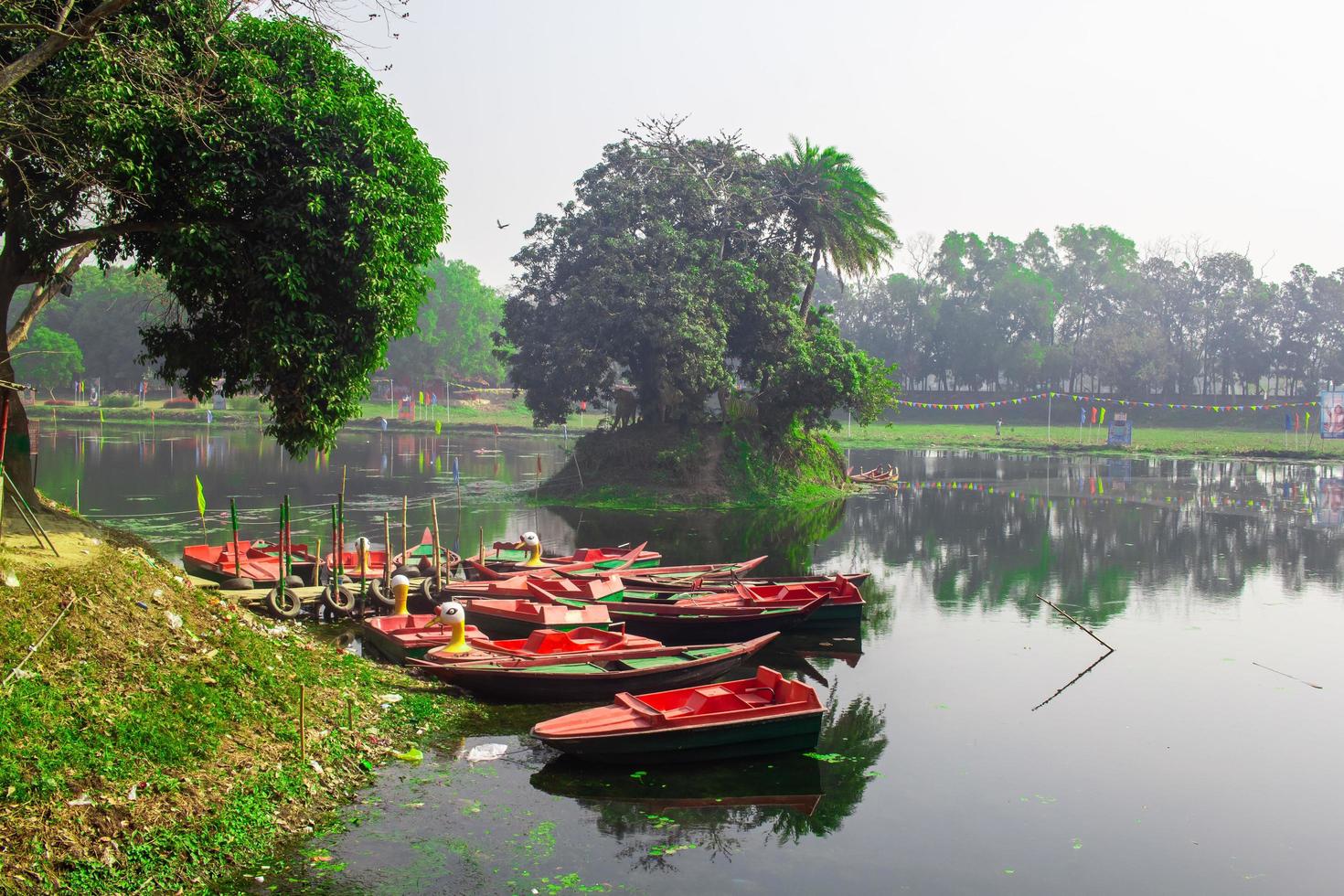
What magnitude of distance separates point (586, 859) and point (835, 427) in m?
32.5

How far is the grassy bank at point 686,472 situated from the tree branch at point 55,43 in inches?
1013

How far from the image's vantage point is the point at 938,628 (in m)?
20.8

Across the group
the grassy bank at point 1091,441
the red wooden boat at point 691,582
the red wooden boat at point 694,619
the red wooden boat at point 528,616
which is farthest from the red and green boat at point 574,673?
the grassy bank at point 1091,441

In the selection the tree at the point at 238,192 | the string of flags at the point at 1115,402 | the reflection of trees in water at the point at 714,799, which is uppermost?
the tree at the point at 238,192

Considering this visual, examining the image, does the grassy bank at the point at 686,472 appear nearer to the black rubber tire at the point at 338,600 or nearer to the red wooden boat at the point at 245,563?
the red wooden boat at the point at 245,563

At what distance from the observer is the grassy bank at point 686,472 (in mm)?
37000

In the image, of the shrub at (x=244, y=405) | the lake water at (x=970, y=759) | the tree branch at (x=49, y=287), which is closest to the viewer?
the lake water at (x=970, y=759)

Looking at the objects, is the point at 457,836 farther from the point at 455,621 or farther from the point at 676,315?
the point at 676,315

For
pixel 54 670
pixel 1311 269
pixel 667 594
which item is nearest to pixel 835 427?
pixel 667 594

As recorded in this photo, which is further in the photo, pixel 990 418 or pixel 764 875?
pixel 990 418

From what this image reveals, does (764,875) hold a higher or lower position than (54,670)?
lower

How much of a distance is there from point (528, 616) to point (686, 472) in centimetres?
2006

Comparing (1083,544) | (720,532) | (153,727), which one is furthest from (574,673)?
(1083,544)

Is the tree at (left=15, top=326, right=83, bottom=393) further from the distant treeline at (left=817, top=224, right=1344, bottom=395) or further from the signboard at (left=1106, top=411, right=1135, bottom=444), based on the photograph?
the signboard at (left=1106, top=411, right=1135, bottom=444)
